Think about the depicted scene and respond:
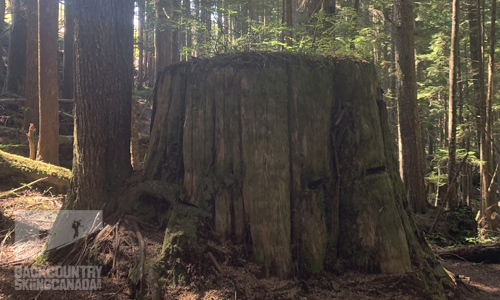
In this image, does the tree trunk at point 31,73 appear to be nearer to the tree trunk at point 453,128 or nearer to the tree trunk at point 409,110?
the tree trunk at point 409,110

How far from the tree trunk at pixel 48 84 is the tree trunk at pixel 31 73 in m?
2.85

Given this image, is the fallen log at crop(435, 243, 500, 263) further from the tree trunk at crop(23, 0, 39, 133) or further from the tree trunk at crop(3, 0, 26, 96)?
the tree trunk at crop(3, 0, 26, 96)

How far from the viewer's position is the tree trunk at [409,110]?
8.42 metres

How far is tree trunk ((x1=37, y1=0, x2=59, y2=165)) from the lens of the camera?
811 cm

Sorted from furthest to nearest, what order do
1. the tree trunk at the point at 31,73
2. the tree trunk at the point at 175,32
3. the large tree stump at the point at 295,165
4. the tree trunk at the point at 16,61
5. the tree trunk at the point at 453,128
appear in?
the tree trunk at the point at 16,61, the tree trunk at the point at 175,32, the tree trunk at the point at 31,73, the tree trunk at the point at 453,128, the large tree stump at the point at 295,165

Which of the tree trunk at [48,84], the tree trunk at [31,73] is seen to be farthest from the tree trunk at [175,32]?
the tree trunk at [31,73]

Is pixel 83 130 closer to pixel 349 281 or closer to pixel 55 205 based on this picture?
pixel 55 205

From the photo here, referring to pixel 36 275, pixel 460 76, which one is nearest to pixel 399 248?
pixel 36 275

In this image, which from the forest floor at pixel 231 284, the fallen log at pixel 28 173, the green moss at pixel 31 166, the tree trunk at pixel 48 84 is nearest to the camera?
the forest floor at pixel 231 284

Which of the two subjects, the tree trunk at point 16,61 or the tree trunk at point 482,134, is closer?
the tree trunk at point 482,134

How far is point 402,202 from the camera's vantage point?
3.55 metres

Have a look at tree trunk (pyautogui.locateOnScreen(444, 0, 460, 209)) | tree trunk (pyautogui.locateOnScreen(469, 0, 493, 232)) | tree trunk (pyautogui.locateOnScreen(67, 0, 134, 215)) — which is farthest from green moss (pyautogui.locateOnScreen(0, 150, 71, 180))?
tree trunk (pyautogui.locateOnScreen(469, 0, 493, 232))

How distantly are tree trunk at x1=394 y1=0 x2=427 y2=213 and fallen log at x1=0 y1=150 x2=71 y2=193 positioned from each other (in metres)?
8.24

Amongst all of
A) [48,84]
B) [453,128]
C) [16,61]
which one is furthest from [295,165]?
[16,61]
